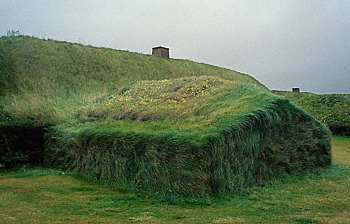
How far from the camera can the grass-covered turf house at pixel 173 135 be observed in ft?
33.7

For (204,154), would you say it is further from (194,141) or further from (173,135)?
(173,135)

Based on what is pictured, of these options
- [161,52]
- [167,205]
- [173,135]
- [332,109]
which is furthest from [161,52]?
[167,205]

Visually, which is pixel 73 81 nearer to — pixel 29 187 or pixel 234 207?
pixel 29 187

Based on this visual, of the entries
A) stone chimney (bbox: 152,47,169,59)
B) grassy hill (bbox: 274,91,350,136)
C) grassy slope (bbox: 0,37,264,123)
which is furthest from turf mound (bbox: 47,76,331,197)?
stone chimney (bbox: 152,47,169,59)

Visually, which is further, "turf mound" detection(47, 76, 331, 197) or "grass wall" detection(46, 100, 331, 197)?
"turf mound" detection(47, 76, 331, 197)

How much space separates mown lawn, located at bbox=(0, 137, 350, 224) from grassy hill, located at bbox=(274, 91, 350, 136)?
14.9 m

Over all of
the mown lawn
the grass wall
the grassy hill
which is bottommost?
the mown lawn

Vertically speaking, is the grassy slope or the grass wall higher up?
the grassy slope

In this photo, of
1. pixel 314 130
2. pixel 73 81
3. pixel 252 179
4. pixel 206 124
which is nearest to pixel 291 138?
pixel 314 130

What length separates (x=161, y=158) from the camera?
10.6m

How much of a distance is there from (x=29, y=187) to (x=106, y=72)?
15.3m

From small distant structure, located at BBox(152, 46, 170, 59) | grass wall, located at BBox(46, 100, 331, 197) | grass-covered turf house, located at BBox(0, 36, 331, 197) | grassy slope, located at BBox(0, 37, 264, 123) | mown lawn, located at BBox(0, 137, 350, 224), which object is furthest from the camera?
small distant structure, located at BBox(152, 46, 170, 59)

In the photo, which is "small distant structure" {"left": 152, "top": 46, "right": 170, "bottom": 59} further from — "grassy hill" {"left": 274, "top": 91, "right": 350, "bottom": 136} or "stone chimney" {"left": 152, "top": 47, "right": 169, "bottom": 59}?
"grassy hill" {"left": 274, "top": 91, "right": 350, "bottom": 136}

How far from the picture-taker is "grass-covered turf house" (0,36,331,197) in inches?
404
